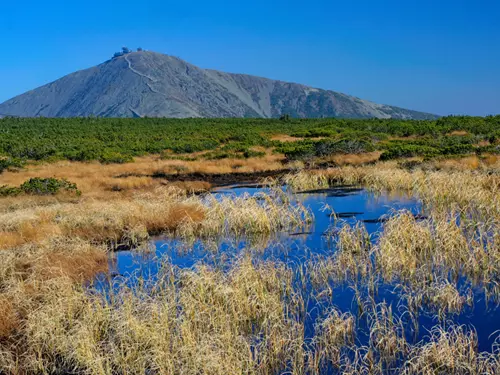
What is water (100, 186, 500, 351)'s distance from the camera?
11.2 m

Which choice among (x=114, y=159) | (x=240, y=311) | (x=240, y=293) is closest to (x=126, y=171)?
(x=114, y=159)

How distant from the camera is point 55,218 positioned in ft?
72.8

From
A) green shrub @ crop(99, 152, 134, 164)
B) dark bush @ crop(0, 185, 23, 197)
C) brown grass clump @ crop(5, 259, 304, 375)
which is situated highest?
green shrub @ crop(99, 152, 134, 164)

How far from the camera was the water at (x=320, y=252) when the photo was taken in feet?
36.6

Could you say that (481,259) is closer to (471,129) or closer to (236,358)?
(236,358)

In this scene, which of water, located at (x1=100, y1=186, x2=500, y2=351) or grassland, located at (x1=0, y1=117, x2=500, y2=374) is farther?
water, located at (x1=100, y1=186, x2=500, y2=351)

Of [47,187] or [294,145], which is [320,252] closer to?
[47,187]

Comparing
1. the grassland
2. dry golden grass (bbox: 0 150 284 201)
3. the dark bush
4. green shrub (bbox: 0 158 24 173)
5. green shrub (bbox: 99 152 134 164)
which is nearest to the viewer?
the grassland

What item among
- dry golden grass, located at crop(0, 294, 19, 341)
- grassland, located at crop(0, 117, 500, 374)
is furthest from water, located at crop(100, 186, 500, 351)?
dry golden grass, located at crop(0, 294, 19, 341)

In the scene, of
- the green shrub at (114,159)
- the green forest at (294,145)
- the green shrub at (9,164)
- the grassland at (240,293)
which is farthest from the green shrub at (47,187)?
the green shrub at (114,159)

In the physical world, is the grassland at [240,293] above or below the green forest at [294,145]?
below

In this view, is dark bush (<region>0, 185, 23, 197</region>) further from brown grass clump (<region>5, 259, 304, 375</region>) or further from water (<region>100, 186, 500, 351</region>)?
brown grass clump (<region>5, 259, 304, 375</region>)

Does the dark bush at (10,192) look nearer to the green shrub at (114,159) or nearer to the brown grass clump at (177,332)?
the green shrub at (114,159)

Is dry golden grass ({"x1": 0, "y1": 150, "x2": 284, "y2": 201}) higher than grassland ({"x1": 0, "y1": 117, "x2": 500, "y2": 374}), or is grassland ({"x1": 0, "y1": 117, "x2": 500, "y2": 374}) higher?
dry golden grass ({"x1": 0, "y1": 150, "x2": 284, "y2": 201})
